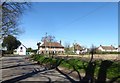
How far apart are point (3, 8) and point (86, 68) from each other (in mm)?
Answer: 12915

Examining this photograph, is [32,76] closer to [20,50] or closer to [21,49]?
[20,50]

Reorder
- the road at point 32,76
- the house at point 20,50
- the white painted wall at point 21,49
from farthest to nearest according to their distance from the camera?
the house at point 20,50 < the white painted wall at point 21,49 < the road at point 32,76

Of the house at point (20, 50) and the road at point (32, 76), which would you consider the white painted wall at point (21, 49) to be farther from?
the road at point (32, 76)

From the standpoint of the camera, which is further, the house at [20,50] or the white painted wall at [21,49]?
the house at [20,50]

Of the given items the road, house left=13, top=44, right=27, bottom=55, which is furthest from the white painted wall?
the road

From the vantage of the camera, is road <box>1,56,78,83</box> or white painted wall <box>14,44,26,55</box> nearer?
road <box>1,56,78,83</box>

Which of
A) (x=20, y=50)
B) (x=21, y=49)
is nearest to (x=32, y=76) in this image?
(x=20, y=50)

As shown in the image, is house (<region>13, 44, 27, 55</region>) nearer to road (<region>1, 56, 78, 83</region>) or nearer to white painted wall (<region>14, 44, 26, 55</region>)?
white painted wall (<region>14, 44, 26, 55</region>)

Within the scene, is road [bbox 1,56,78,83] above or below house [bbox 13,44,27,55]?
below

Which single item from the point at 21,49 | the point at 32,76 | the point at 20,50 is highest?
the point at 21,49

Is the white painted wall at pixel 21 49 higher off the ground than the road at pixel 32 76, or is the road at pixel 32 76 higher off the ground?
the white painted wall at pixel 21 49

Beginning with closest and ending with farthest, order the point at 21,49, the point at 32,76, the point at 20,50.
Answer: the point at 32,76 → the point at 20,50 → the point at 21,49

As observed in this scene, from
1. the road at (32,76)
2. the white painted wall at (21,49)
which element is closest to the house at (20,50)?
the white painted wall at (21,49)

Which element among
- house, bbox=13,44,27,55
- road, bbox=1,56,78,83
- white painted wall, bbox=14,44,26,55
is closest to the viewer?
road, bbox=1,56,78,83
